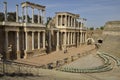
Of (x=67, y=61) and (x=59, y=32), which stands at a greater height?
(x=59, y=32)

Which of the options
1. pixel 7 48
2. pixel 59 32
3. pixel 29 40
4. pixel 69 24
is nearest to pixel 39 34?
pixel 29 40

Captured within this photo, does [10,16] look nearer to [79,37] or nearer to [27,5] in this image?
[79,37]

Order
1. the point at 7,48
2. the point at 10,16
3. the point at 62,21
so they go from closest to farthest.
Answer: the point at 7,48 → the point at 62,21 → the point at 10,16

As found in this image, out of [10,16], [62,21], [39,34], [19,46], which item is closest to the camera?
[19,46]

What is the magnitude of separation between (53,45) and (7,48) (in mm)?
18499

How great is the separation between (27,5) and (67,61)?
1270 cm

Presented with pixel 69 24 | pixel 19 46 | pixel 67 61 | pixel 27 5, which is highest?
pixel 27 5

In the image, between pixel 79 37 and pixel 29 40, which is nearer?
pixel 29 40

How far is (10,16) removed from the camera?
6488cm

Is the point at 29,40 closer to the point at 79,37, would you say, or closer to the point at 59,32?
the point at 59,32

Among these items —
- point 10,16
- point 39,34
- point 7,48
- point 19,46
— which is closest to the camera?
point 7,48

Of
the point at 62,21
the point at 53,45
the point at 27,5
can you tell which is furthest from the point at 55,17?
the point at 27,5

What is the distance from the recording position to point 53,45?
152 ft

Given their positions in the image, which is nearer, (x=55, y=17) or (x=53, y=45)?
(x=53, y=45)
